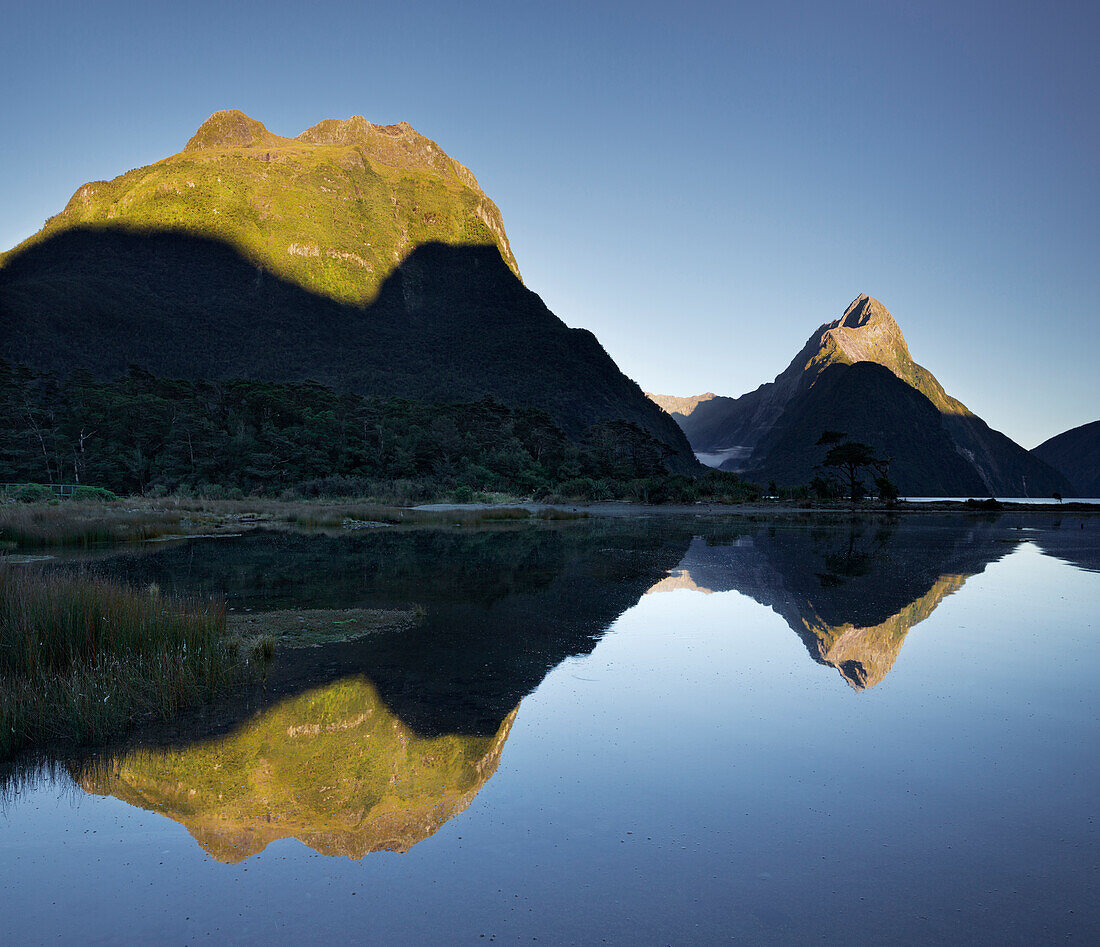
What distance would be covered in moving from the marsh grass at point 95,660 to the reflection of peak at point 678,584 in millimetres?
9926

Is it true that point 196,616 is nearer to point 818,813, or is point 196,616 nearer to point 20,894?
point 20,894

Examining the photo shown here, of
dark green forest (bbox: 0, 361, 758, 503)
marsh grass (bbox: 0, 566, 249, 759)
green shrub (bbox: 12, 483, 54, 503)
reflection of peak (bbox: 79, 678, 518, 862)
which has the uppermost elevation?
dark green forest (bbox: 0, 361, 758, 503)

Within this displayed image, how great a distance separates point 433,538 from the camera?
2947 centimetres

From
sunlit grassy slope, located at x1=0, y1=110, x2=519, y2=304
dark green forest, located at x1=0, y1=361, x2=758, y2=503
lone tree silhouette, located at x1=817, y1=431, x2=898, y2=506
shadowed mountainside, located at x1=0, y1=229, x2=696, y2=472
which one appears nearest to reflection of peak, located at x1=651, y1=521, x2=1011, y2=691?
lone tree silhouette, located at x1=817, y1=431, x2=898, y2=506

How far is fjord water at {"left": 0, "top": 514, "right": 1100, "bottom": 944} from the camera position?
12.4ft

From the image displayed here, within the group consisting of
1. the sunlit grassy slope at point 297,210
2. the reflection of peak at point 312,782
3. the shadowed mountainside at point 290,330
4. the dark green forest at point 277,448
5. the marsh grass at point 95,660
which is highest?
the sunlit grassy slope at point 297,210

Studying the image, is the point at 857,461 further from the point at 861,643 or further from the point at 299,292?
the point at 299,292

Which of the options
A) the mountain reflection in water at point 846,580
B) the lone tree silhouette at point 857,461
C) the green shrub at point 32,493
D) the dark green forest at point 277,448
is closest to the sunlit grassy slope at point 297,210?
the dark green forest at point 277,448

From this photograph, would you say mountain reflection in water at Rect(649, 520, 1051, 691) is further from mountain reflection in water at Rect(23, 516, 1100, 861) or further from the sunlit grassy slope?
the sunlit grassy slope

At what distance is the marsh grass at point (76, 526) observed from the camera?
23.8 m

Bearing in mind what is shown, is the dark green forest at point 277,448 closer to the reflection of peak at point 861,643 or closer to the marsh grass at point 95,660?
the reflection of peak at point 861,643

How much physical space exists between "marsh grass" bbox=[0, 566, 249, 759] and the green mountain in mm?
100088

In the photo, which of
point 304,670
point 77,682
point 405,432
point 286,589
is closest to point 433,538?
point 286,589

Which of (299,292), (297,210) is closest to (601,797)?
(299,292)
